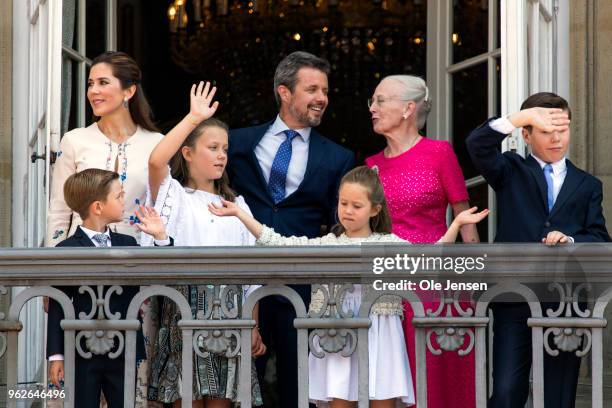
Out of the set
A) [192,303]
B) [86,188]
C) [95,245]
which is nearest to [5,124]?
[86,188]

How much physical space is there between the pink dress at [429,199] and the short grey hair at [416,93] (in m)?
0.13

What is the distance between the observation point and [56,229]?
6129 millimetres

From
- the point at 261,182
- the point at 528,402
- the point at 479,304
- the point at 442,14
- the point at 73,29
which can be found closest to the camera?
the point at 479,304

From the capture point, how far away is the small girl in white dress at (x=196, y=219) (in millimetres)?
5703

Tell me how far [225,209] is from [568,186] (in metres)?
1.39

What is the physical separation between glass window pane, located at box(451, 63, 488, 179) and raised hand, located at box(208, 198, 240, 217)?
1.93m

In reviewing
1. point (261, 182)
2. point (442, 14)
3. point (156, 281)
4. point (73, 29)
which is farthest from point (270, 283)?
point (442, 14)

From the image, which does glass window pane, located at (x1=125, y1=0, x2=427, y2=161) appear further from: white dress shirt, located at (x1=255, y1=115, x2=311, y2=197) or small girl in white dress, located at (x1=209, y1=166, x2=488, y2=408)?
small girl in white dress, located at (x1=209, y1=166, x2=488, y2=408)

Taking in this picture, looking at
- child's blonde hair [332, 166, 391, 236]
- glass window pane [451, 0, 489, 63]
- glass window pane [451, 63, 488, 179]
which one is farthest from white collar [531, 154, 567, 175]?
A: glass window pane [451, 0, 489, 63]

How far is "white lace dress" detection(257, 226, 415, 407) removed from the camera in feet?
18.2

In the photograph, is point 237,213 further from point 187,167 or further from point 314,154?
point 314,154

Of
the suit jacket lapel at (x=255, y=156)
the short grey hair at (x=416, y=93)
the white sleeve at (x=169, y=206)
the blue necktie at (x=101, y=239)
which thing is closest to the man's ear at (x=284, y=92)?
the suit jacket lapel at (x=255, y=156)

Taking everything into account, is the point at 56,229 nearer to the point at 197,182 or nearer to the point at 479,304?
the point at 197,182

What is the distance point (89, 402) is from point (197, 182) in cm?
117
